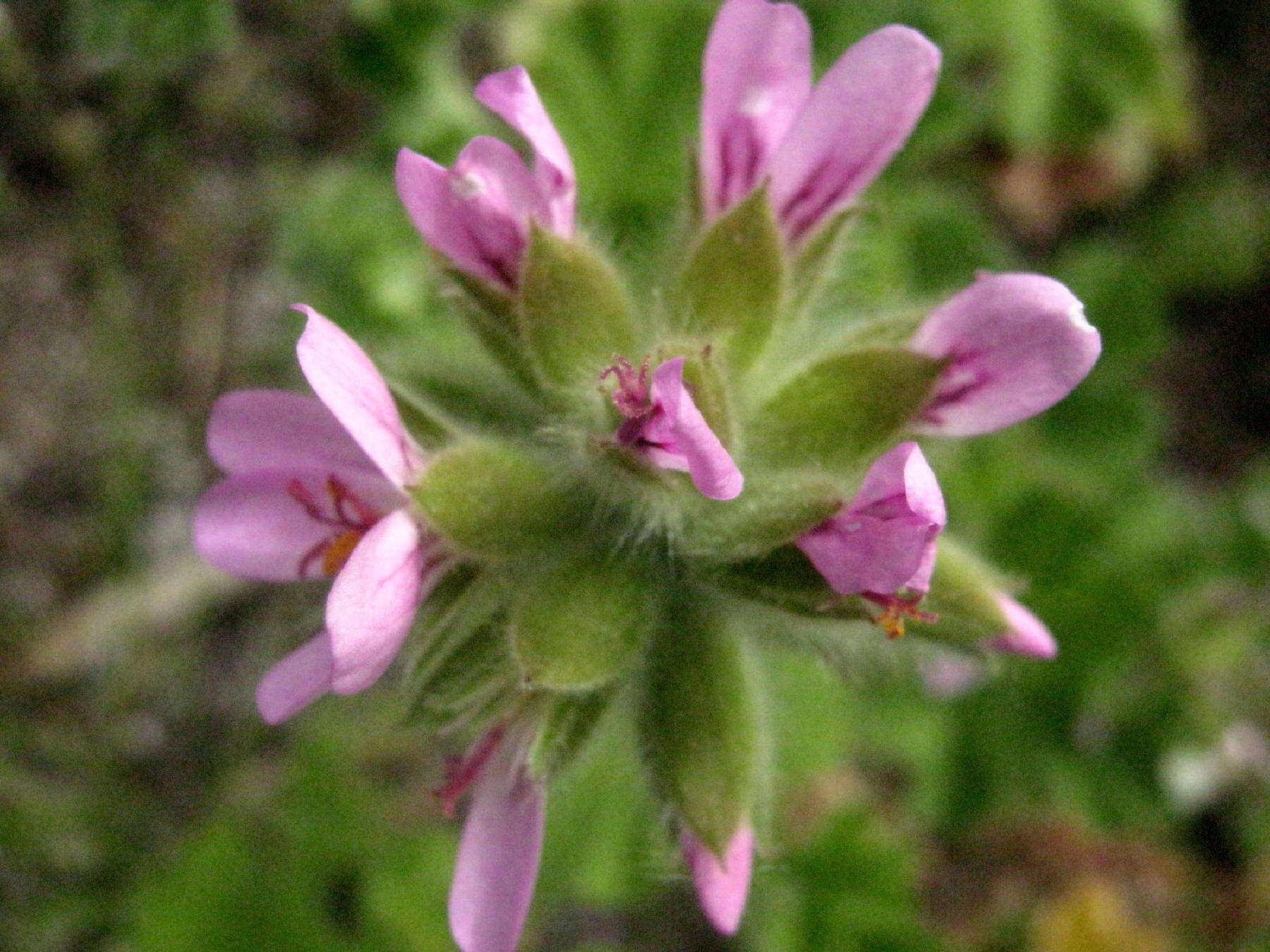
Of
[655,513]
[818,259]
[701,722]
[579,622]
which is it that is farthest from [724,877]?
[818,259]

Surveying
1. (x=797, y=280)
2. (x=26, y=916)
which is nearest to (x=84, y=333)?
(x=26, y=916)

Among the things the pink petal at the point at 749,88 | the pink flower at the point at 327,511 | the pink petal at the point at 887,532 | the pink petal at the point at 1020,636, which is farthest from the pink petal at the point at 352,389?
the pink petal at the point at 1020,636

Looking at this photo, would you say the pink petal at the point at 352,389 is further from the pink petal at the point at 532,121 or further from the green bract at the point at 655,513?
the pink petal at the point at 532,121

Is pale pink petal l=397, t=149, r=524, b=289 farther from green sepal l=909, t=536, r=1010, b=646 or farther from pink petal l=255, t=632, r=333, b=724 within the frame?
green sepal l=909, t=536, r=1010, b=646

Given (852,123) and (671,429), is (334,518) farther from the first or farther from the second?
(852,123)

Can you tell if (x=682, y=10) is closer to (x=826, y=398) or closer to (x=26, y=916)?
(x=826, y=398)

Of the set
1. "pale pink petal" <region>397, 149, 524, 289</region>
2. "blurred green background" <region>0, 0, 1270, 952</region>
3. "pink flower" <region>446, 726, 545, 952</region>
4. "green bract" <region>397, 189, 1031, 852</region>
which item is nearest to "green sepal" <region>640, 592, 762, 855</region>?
"green bract" <region>397, 189, 1031, 852</region>
